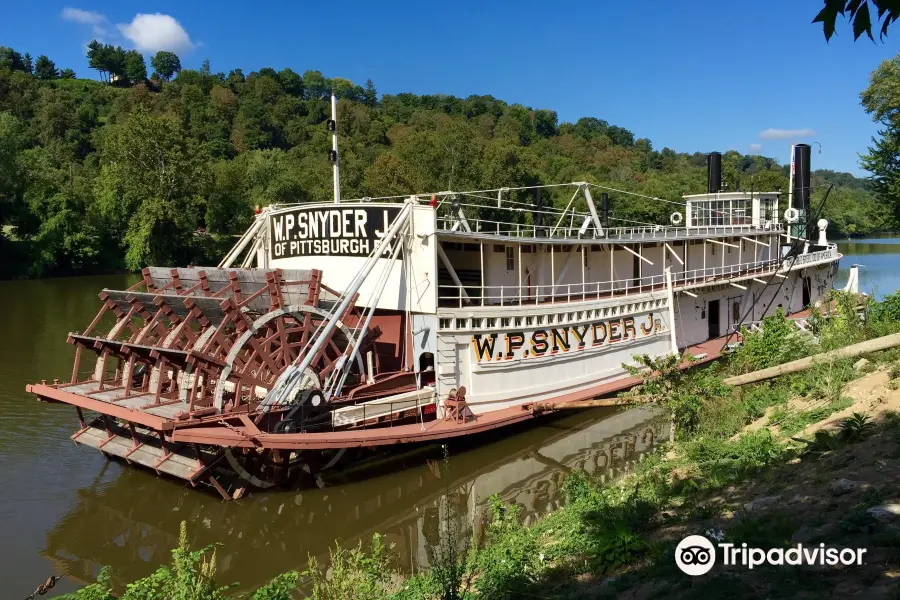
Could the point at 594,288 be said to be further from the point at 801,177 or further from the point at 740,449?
the point at 801,177

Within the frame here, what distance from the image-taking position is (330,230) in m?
13.3

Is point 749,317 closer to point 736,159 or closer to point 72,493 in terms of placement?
point 72,493

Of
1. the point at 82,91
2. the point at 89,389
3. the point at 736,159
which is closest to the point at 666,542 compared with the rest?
the point at 89,389

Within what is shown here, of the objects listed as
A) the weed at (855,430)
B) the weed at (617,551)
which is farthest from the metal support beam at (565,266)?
the weed at (617,551)

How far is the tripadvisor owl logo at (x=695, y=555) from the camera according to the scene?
475 cm

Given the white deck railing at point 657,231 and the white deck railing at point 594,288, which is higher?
the white deck railing at point 657,231

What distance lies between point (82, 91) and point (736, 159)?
347 ft

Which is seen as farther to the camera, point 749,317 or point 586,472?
point 749,317

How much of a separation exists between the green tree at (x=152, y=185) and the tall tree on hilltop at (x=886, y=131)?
34181mm

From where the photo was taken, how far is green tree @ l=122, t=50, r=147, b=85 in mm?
122262

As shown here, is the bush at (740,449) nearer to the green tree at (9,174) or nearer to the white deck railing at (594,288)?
the white deck railing at (594,288)

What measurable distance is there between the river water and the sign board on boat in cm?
408

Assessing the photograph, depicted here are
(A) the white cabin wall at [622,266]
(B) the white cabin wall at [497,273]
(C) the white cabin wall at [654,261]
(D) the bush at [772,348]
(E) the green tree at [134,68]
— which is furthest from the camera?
(E) the green tree at [134,68]

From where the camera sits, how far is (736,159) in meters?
120
